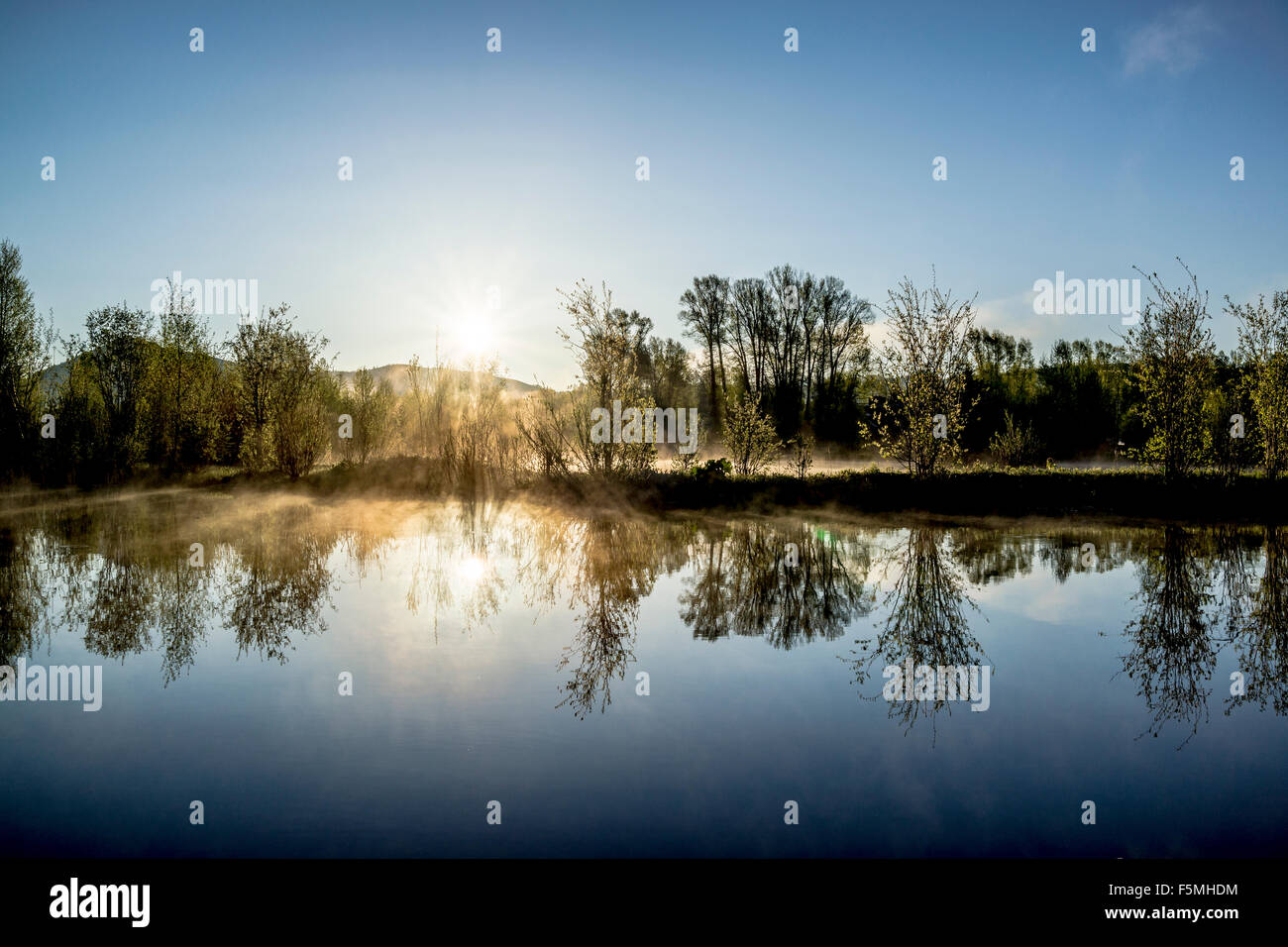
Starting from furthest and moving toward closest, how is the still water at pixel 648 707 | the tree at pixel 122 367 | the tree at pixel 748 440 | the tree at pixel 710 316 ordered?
the tree at pixel 710 316
the tree at pixel 122 367
the tree at pixel 748 440
the still water at pixel 648 707

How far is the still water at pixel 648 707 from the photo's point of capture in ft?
9.19

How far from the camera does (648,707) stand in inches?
155

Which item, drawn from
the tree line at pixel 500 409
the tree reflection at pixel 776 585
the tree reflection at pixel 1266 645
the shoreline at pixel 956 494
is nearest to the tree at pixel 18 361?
the tree line at pixel 500 409

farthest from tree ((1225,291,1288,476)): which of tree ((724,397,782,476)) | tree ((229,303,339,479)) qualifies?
tree ((229,303,339,479))

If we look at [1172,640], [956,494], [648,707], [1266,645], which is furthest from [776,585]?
[956,494]

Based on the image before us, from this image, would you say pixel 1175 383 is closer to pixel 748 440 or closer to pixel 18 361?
pixel 748 440

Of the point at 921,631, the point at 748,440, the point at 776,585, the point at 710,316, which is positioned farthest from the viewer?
the point at 710,316

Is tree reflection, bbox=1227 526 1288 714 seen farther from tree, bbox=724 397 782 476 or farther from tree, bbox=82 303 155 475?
tree, bbox=82 303 155 475

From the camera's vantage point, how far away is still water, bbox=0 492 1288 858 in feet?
9.19

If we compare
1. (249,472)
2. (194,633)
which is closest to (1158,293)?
(194,633)

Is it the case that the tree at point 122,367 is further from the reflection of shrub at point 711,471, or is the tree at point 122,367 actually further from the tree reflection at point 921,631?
the tree reflection at point 921,631

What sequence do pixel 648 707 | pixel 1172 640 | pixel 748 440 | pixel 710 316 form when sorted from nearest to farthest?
pixel 648 707, pixel 1172 640, pixel 748 440, pixel 710 316
